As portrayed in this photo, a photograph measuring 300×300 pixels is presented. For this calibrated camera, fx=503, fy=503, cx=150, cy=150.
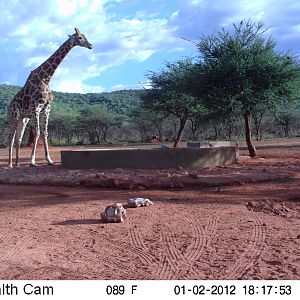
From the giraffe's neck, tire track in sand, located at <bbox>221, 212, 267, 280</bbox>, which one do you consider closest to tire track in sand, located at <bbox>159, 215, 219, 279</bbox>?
tire track in sand, located at <bbox>221, 212, 267, 280</bbox>

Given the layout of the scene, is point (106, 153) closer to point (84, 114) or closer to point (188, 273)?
point (188, 273)

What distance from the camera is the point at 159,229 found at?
6922mm

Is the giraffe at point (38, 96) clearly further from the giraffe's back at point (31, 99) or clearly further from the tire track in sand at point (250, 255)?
the tire track in sand at point (250, 255)

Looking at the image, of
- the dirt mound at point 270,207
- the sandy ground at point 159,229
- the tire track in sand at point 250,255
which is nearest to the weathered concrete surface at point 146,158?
the sandy ground at point 159,229

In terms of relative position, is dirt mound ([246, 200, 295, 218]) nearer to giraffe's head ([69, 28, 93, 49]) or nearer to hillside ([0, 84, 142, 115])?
giraffe's head ([69, 28, 93, 49])

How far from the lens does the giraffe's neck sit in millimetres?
15625

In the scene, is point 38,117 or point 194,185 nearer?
point 194,185

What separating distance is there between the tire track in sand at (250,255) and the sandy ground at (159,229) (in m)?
0.01

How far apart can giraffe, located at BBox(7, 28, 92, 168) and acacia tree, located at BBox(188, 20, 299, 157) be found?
16.1ft

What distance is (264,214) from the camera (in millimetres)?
7828

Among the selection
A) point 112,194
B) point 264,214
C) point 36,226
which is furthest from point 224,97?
point 36,226

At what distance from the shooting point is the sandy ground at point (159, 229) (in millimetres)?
5176

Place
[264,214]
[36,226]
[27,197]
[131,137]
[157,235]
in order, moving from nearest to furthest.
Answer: [157,235]
[36,226]
[264,214]
[27,197]
[131,137]

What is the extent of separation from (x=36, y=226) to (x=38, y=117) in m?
8.37
